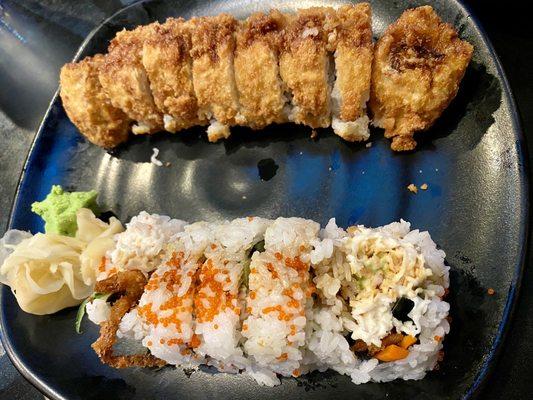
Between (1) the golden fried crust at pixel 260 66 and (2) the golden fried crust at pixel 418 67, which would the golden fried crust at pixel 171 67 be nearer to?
(1) the golden fried crust at pixel 260 66

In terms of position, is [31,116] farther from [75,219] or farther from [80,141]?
[75,219]

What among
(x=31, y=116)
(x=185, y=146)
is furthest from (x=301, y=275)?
(x=31, y=116)

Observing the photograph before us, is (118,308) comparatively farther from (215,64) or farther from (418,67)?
(418,67)

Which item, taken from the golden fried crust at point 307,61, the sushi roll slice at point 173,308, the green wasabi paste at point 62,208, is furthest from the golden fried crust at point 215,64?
the green wasabi paste at point 62,208

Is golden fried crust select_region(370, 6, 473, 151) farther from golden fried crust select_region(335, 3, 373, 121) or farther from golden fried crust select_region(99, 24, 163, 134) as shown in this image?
golden fried crust select_region(99, 24, 163, 134)

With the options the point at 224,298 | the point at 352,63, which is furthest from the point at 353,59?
the point at 224,298
